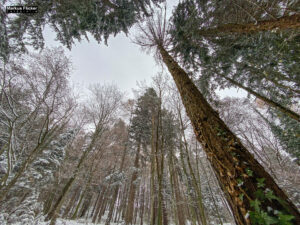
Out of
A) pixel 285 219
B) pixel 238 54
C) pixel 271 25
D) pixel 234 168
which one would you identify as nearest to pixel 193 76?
pixel 238 54

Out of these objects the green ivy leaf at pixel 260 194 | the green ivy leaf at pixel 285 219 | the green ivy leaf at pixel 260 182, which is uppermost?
the green ivy leaf at pixel 260 182

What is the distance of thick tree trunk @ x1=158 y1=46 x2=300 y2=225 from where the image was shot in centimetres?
91

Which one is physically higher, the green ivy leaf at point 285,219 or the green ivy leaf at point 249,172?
the green ivy leaf at point 249,172

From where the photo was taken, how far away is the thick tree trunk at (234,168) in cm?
91

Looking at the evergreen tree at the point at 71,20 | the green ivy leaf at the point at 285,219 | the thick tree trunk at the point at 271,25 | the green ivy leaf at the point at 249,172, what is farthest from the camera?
the evergreen tree at the point at 71,20

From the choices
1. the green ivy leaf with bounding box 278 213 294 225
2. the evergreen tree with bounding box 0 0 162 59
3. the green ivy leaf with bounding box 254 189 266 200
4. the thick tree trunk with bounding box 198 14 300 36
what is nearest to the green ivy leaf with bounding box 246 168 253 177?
the green ivy leaf with bounding box 254 189 266 200

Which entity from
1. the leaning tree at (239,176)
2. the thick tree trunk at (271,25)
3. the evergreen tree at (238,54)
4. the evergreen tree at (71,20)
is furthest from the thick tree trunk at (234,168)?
the evergreen tree at (71,20)

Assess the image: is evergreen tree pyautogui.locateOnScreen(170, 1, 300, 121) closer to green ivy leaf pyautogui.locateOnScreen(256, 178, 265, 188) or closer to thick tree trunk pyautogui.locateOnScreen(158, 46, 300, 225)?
thick tree trunk pyautogui.locateOnScreen(158, 46, 300, 225)

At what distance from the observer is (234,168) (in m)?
1.15

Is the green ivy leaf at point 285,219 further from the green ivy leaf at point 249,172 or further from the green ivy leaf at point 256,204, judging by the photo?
the green ivy leaf at point 249,172

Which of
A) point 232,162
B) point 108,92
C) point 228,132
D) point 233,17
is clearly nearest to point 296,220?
point 232,162

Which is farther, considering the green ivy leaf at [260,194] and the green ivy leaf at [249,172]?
the green ivy leaf at [249,172]

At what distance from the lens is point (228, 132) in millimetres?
1480

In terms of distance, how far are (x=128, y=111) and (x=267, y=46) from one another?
9.69 metres
